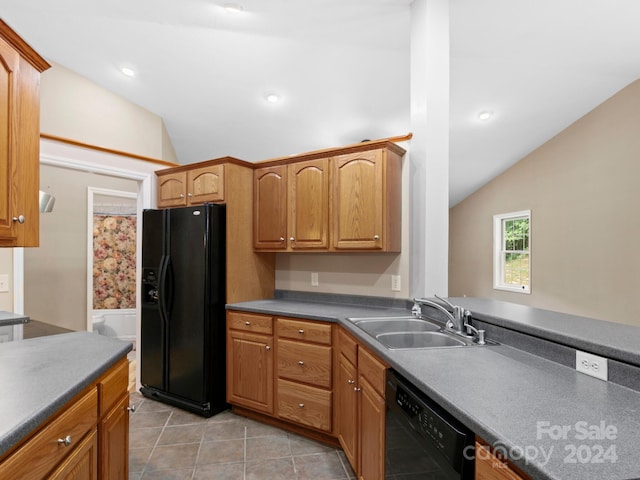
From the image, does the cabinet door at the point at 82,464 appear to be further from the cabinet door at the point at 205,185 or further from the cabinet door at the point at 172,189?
the cabinet door at the point at 172,189

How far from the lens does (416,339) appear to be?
194cm

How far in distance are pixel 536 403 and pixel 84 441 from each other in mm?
1442

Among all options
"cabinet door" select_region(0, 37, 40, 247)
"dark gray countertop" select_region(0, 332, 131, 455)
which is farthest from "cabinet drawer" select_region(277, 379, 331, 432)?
"cabinet door" select_region(0, 37, 40, 247)

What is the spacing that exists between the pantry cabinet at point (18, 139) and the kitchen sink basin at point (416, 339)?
165cm

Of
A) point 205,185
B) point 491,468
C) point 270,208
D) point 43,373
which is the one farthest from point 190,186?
point 491,468

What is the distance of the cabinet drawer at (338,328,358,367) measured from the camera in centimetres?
189

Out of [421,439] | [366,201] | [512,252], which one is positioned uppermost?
[366,201]

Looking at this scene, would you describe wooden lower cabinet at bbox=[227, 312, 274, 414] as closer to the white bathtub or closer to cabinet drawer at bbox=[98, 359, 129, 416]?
cabinet drawer at bbox=[98, 359, 129, 416]

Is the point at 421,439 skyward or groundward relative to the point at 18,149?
groundward

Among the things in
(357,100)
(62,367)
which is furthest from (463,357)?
(357,100)

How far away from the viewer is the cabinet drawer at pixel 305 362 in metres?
2.28

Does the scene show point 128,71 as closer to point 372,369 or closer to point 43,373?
point 43,373

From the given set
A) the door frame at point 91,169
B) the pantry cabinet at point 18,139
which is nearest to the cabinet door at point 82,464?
the pantry cabinet at point 18,139

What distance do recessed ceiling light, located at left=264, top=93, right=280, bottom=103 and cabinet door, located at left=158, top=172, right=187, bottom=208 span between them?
135 cm
